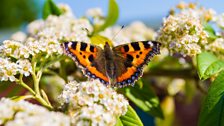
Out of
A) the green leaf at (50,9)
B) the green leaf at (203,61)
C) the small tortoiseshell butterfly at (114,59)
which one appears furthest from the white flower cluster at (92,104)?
the green leaf at (50,9)

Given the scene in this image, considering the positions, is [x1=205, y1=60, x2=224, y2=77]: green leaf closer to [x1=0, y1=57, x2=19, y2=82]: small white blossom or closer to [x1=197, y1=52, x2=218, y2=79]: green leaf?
[x1=197, y1=52, x2=218, y2=79]: green leaf

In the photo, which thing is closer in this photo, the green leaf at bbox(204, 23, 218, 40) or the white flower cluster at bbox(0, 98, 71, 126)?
the white flower cluster at bbox(0, 98, 71, 126)

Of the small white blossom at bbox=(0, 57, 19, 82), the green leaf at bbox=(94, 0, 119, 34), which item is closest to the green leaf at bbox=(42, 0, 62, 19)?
the green leaf at bbox=(94, 0, 119, 34)

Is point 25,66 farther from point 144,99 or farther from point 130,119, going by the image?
point 144,99

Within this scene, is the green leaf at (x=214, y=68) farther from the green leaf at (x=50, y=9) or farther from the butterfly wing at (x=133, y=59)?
the green leaf at (x=50, y=9)

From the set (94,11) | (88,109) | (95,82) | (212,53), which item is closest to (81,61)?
(95,82)

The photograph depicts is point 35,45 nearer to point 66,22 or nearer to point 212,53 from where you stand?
point 66,22
